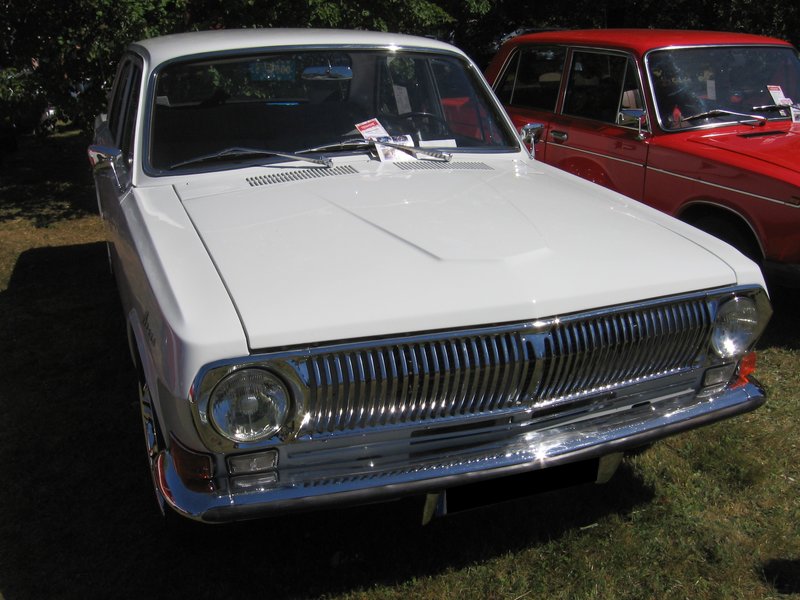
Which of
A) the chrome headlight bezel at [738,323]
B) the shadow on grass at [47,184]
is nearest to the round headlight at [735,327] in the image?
the chrome headlight bezel at [738,323]

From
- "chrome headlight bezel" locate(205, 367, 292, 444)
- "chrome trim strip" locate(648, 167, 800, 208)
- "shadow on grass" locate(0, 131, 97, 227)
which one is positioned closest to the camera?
"chrome headlight bezel" locate(205, 367, 292, 444)

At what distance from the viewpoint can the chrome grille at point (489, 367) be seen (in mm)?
2217

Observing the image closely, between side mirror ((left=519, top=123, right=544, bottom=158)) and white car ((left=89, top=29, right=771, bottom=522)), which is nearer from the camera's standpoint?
white car ((left=89, top=29, right=771, bottom=522))

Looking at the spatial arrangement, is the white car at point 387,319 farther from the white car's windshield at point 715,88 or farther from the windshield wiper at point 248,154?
the white car's windshield at point 715,88

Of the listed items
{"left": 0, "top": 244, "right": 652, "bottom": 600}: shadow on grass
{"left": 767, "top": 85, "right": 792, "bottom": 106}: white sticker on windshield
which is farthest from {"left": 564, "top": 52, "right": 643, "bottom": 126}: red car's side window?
{"left": 0, "top": 244, "right": 652, "bottom": 600}: shadow on grass

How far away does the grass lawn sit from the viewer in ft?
9.09

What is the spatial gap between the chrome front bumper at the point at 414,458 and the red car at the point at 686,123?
1964 mm

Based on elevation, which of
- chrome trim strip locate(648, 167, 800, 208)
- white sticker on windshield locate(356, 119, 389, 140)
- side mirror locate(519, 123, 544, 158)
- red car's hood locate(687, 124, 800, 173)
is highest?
white sticker on windshield locate(356, 119, 389, 140)

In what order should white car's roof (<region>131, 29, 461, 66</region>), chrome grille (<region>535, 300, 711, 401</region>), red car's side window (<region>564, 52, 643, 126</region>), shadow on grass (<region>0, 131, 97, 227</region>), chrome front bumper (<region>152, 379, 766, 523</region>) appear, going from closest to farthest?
chrome front bumper (<region>152, 379, 766, 523</region>), chrome grille (<region>535, 300, 711, 401</region>), white car's roof (<region>131, 29, 461, 66</region>), red car's side window (<region>564, 52, 643, 126</region>), shadow on grass (<region>0, 131, 97, 227</region>)

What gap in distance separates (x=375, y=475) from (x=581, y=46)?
171 inches

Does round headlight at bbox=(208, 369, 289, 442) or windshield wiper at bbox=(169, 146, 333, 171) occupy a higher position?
windshield wiper at bbox=(169, 146, 333, 171)

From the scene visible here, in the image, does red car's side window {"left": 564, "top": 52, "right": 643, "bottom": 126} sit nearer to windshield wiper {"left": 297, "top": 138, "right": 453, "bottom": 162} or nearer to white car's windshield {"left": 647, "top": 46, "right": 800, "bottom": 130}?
white car's windshield {"left": 647, "top": 46, "right": 800, "bottom": 130}

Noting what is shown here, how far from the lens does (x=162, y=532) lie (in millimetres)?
3035

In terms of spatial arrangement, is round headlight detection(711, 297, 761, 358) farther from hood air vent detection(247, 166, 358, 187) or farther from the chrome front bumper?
hood air vent detection(247, 166, 358, 187)
